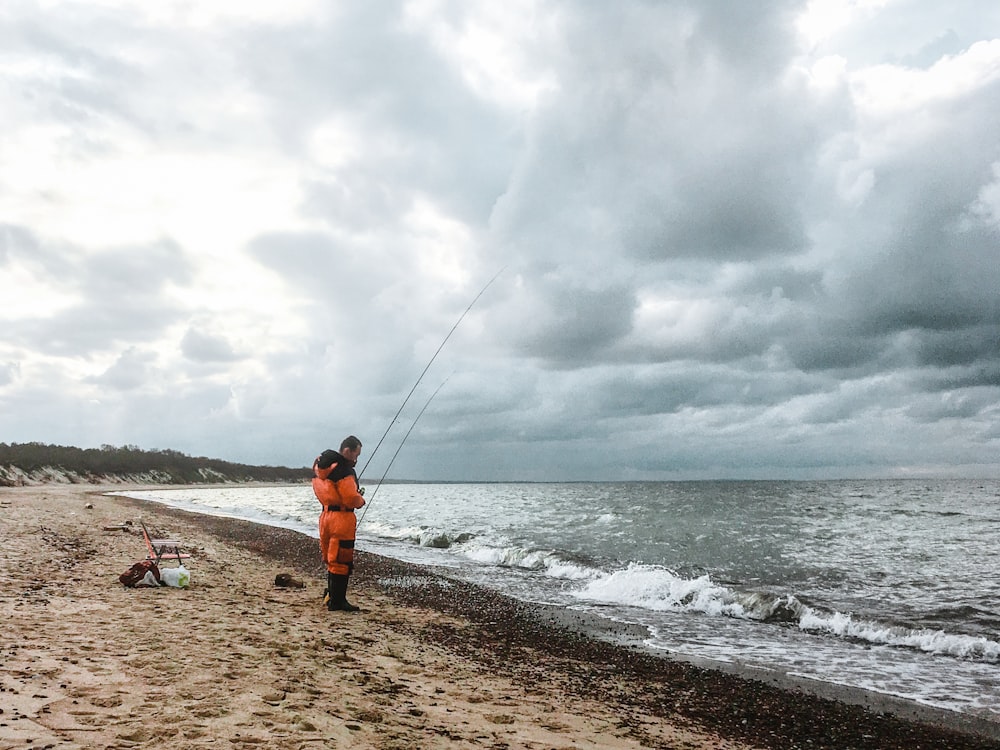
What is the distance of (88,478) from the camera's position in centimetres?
7250

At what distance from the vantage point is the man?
887cm

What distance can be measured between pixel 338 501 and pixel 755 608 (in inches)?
361

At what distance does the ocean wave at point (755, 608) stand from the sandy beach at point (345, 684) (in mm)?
3767


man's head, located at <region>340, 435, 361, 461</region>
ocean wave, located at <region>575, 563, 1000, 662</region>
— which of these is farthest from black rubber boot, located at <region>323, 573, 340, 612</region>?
ocean wave, located at <region>575, 563, 1000, 662</region>

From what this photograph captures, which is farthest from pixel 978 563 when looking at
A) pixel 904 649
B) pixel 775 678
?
pixel 775 678

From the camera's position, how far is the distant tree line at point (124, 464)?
62.9 m

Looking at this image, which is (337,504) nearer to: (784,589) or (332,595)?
(332,595)

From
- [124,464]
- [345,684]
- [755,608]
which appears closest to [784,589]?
[755,608]

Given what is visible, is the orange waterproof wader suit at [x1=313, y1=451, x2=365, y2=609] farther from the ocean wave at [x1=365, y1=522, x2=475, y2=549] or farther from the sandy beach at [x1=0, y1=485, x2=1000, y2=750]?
the ocean wave at [x1=365, y1=522, x2=475, y2=549]

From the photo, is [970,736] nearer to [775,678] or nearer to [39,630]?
[775,678]

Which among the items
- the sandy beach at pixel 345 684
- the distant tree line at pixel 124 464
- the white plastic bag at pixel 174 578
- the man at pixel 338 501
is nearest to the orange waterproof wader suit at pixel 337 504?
the man at pixel 338 501

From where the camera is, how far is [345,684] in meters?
5.69

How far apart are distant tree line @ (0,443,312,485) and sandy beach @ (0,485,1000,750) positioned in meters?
56.7

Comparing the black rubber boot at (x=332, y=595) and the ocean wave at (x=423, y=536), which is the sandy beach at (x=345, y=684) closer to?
the black rubber boot at (x=332, y=595)
